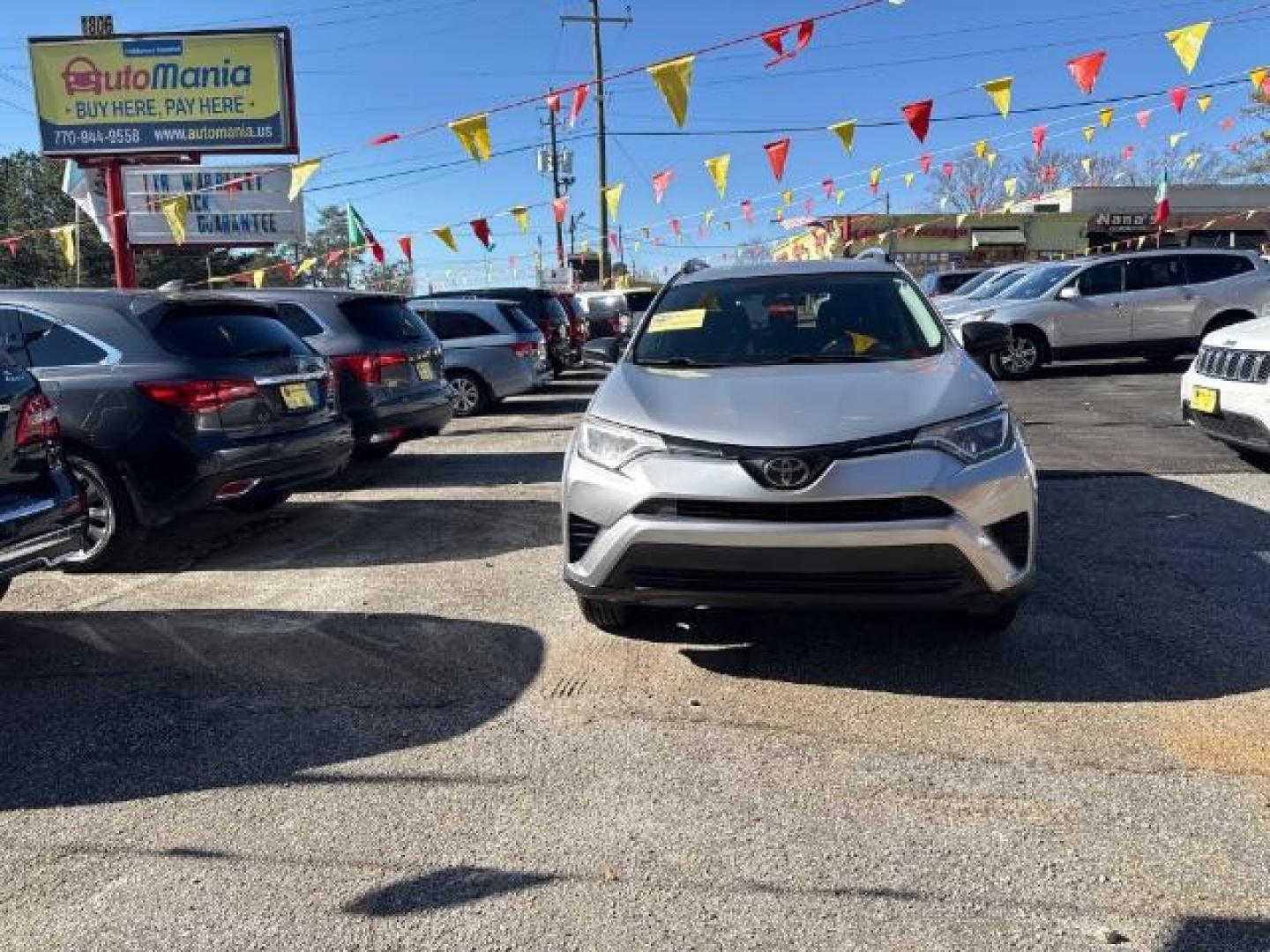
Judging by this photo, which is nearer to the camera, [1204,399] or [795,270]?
[795,270]

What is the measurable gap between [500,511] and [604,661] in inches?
123

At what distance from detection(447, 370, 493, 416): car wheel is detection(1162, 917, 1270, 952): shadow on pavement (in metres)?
11.1

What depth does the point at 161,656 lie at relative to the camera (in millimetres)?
4320

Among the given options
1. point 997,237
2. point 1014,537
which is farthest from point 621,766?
point 997,237

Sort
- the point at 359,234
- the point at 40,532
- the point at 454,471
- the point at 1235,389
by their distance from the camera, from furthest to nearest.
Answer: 1. the point at 359,234
2. the point at 454,471
3. the point at 1235,389
4. the point at 40,532

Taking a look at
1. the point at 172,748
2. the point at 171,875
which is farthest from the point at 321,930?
the point at 172,748

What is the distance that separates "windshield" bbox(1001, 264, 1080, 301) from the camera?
1456 centimetres

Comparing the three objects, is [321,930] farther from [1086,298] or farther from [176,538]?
[1086,298]

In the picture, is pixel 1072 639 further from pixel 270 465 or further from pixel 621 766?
pixel 270 465

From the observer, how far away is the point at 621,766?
327 centimetres

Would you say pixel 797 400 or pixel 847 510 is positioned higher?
pixel 797 400

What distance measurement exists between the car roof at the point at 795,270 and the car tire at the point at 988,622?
198 centimetres

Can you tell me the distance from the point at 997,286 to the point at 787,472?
14369 mm

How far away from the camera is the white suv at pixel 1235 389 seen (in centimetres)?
657
